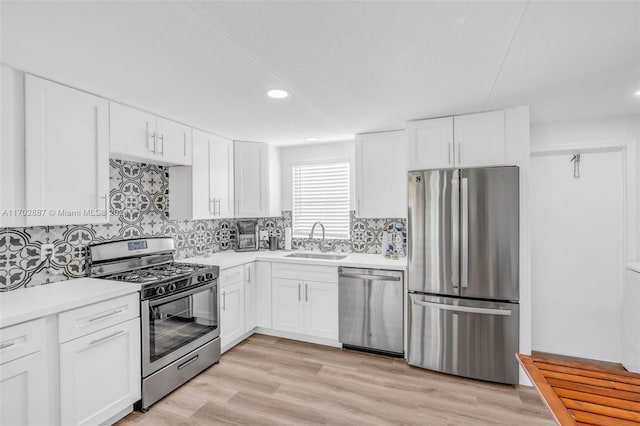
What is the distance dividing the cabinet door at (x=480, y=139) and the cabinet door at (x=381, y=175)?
0.64 m

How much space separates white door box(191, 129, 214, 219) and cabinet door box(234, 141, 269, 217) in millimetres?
448

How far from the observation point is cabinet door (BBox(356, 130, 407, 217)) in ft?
10.8

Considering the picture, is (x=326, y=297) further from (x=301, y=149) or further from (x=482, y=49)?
(x=482, y=49)

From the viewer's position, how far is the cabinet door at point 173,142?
2.71m

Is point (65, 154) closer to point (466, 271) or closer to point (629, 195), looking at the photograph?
point (466, 271)

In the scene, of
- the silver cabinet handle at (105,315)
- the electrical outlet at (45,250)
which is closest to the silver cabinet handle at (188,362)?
the silver cabinet handle at (105,315)

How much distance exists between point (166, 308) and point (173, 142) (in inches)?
59.5

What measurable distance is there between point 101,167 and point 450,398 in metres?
3.20

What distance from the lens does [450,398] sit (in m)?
2.34

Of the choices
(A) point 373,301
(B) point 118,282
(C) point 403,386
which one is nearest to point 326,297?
(A) point 373,301

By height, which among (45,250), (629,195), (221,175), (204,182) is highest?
(221,175)

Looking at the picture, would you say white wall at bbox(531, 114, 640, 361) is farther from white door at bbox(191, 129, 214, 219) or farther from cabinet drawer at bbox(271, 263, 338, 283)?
white door at bbox(191, 129, 214, 219)

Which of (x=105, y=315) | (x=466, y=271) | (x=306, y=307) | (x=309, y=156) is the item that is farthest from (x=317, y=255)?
(x=105, y=315)

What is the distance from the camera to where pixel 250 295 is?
3.45 m
